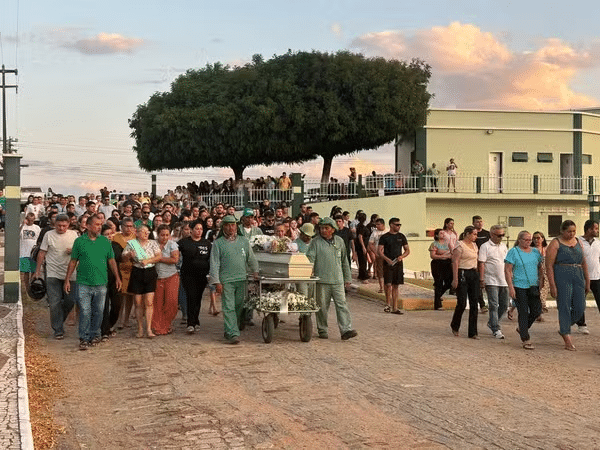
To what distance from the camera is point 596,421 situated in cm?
846

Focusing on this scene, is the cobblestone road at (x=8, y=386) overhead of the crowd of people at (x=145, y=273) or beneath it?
beneath

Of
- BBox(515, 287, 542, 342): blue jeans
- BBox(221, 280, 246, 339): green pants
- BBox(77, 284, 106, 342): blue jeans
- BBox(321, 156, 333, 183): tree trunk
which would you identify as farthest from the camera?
BBox(321, 156, 333, 183): tree trunk

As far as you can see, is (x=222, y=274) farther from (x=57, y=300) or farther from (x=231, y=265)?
(x=57, y=300)

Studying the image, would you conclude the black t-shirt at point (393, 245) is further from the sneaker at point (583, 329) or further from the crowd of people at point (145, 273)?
the sneaker at point (583, 329)

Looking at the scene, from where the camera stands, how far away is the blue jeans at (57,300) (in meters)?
13.6

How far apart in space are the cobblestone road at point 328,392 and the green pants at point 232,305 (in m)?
0.27

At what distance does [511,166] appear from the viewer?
138 ft

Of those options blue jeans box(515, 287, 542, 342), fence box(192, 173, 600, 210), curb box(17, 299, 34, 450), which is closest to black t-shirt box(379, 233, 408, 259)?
blue jeans box(515, 287, 542, 342)

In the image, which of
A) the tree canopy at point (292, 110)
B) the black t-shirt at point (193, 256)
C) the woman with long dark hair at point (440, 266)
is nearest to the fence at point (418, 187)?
the tree canopy at point (292, 110)

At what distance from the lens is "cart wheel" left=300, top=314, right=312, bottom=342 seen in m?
13.3

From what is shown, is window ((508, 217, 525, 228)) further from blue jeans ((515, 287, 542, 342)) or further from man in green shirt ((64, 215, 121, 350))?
man in green shirt ((64, 215, 121, 350))

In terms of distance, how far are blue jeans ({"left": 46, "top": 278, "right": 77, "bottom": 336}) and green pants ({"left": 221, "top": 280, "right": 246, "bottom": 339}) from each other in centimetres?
221

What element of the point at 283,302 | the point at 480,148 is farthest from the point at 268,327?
the point at 480,148

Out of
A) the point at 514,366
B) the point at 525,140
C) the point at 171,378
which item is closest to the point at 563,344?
the point at 514,366
